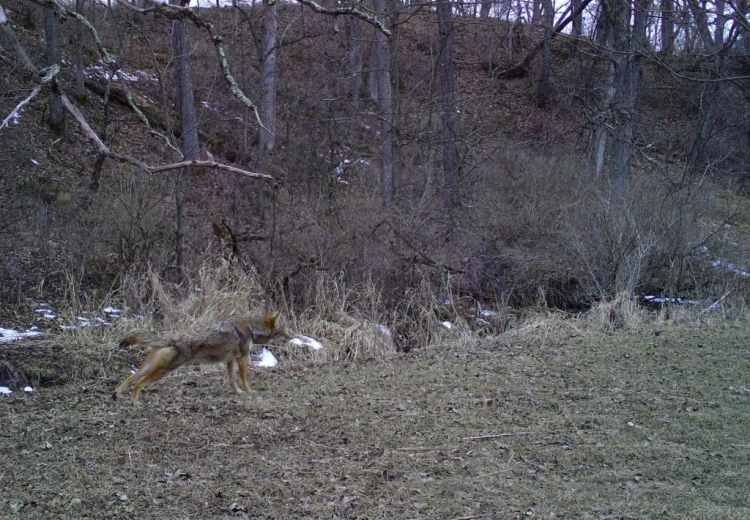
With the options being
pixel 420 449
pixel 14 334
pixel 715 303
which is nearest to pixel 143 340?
pixel 420 449

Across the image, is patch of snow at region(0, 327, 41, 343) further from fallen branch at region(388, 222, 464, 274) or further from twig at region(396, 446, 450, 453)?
fallen branch at region(388, 222, 464, 274)

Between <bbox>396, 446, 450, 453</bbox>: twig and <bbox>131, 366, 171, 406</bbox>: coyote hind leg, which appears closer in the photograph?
<bbox>396, 446, 450, 453</bbox>: twig

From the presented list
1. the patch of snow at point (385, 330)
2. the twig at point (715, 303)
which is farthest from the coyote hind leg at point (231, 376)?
the twig at point (715, 303)

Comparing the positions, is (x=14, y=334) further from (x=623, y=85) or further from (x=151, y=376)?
(x=623, y=85)

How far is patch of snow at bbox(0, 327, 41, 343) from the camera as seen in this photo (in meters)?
9.02

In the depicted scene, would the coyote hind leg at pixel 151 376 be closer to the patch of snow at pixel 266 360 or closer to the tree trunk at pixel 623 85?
the patch of snow at pixel 266 360

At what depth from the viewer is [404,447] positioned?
19.5 ft

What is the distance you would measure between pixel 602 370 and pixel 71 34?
22.4 m

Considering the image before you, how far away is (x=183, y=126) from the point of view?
20.8 metres

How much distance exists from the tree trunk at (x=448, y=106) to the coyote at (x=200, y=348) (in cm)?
1014

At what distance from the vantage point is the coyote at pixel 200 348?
258 inches

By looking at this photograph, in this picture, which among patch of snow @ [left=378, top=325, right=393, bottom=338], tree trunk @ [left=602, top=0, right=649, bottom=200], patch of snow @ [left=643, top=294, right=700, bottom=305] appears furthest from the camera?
tree trunk @ [left=602, top=0, right=649, bottom=200]

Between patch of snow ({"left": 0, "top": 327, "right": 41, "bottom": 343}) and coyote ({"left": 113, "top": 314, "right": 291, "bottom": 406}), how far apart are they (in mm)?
2897

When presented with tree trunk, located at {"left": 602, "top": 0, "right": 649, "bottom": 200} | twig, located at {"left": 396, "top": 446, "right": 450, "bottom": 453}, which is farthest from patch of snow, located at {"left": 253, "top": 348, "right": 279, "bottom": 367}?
tree trunk, located at {"left": 602, "top": 0, "right": 649, "bottom": 200}
